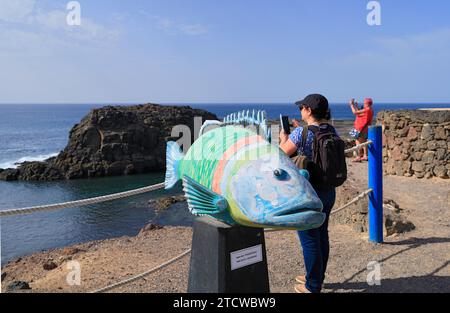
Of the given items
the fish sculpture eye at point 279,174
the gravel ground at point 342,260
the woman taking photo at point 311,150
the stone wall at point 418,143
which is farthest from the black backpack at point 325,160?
the stone wall at point 418,143

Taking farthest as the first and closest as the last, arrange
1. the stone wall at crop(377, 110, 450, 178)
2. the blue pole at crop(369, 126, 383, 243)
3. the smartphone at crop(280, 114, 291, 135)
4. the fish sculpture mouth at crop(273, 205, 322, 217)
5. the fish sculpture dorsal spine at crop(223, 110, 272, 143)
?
the stone wall at crop(377, 110, 450, 178) → the blue pole at crop(369, 126, 383, 243) → the smartphone at crop(280, 114, 291, 135) → the fish sculpture dorsal spine at crop(223, 110, 272, 143) → the fish sculpture mouth at crop(273, 205, 322, 217)

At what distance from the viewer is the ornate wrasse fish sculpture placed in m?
2.32

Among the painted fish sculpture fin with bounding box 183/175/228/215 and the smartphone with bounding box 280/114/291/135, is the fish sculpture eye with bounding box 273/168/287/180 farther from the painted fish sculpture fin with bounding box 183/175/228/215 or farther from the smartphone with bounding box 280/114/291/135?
the smartphone with bounding box 280/114/291/135

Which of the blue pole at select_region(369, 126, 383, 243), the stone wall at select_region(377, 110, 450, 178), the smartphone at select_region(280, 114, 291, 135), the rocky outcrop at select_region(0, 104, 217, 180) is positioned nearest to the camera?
the smartphone at select_region(280, 114, 291, 135)

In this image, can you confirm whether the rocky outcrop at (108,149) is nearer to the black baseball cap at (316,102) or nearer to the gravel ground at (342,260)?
the gravel ground at (342,260)

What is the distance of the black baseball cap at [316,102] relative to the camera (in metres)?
3.40

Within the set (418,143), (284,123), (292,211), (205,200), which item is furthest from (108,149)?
(292,211)

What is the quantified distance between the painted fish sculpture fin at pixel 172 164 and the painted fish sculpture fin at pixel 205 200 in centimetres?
103

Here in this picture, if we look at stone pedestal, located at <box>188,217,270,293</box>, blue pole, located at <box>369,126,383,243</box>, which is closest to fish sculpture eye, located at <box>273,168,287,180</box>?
stone pedestal, located at <box>188,217,270,293</box>

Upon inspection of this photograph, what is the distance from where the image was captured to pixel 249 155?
2607mm

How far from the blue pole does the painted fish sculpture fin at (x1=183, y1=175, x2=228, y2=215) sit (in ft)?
10.5

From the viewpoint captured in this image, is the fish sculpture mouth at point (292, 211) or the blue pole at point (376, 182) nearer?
the fish sculpture mouth at point (292, 211)

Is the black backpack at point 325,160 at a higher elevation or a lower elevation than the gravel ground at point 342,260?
higher

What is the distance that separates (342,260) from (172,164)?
2.61 meters
